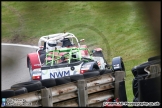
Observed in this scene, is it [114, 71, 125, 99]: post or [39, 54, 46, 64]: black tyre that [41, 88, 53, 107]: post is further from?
[39, 54, 46, 64]: black tyre

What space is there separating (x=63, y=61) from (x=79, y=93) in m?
7.76

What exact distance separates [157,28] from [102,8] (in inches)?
6.8

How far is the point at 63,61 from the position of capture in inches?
596

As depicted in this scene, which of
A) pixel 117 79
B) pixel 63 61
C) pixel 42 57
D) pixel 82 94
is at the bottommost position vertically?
pixel 82 94

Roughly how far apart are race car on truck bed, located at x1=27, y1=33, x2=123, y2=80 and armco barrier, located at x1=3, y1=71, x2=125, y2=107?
17.8 ft

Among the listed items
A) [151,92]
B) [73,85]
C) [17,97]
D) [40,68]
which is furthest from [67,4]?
[40,68]

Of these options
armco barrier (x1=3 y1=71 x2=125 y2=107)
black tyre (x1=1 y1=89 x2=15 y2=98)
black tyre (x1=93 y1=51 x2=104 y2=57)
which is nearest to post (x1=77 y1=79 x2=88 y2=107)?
armco barrier (x1=3 y1=71 x2=125 y2=107)

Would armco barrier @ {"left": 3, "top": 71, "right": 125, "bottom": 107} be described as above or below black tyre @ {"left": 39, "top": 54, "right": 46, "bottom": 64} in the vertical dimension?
below

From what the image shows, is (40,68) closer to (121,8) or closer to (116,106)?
(116,106)

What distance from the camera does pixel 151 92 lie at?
19.2 feet

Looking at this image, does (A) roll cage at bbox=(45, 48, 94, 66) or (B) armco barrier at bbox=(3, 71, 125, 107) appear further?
(A) roll cage at bbox=(45, 48, 94, 66)

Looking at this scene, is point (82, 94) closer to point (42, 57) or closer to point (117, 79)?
point (117, 79)

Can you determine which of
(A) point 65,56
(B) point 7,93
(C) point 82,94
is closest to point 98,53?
(A) point 65,56

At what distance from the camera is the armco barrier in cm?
665
